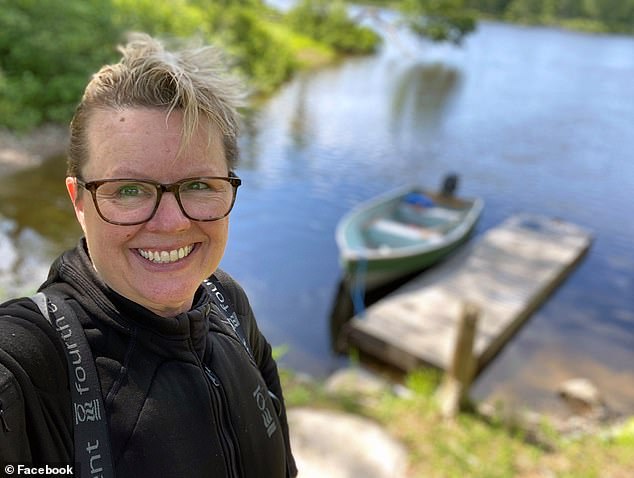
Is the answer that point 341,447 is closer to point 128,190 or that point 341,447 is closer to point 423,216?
point 128,190

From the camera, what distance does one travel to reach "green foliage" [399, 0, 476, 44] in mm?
50719

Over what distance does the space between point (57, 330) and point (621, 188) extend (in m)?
20.7

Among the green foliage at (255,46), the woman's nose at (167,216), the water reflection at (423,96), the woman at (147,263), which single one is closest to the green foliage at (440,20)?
the water reflection at (423,96)

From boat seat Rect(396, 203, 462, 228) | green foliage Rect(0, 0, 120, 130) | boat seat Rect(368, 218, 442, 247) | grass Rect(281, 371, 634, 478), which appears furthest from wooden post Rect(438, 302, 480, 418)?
green foliage Rect(0, 0, 120, 130)

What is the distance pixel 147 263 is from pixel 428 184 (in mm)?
16892

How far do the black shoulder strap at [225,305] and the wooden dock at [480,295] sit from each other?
18.6 ft

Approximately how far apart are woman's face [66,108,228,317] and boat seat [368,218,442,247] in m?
10.3

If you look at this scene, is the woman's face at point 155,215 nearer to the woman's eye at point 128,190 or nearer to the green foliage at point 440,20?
the woman's eye at point 128,190

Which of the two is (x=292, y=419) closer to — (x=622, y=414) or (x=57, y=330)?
(x=57, y=330)

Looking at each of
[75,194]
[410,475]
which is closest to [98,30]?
[410,475]

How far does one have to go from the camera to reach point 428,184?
17469 mm

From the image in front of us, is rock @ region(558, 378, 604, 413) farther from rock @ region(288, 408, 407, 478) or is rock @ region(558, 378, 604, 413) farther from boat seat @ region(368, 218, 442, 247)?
boat seat @ region(368, 218, 442, 247)

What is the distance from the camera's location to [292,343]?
9.02 meters

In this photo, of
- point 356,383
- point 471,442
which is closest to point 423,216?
point 356,383
